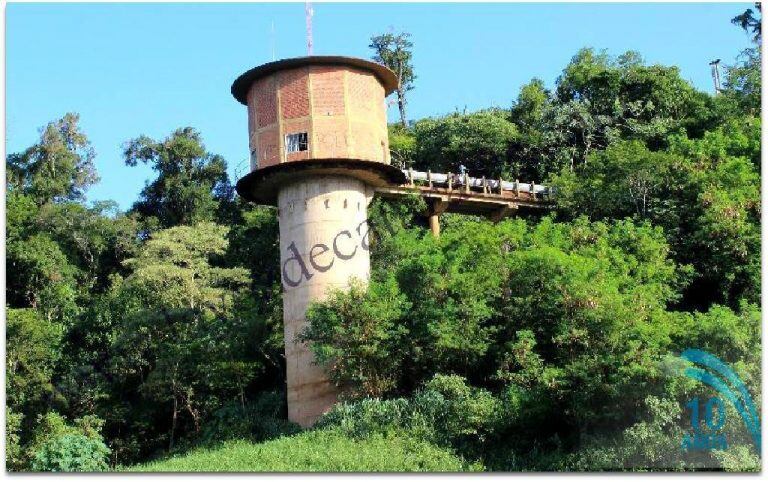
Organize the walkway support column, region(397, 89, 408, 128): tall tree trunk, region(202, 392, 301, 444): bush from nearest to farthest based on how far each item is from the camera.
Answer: region(202, 392, 301, 444): bush < the walkway support column < region(397, 89, 408, 128): tall tree trunk

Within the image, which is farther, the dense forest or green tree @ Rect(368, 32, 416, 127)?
green tree @ Rect(368, 32, 416, 127)

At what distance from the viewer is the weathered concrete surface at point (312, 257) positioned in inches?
944

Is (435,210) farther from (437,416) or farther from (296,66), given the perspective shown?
(437,416)

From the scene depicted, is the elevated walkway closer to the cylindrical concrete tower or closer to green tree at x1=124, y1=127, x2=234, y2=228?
the cylindrical concrete tower

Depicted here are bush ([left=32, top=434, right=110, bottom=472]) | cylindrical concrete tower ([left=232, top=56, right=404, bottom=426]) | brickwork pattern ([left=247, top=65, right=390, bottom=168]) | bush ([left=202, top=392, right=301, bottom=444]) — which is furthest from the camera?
brickwork pattern ([left=247, top=65, right=390, bottom=168])

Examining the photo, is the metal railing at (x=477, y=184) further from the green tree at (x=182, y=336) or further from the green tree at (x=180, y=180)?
the green tree at (x=180, y=180)

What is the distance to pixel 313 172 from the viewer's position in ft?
80.7

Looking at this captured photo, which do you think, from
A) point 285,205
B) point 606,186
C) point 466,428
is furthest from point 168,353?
point 606,186

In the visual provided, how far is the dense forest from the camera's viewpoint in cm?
2052

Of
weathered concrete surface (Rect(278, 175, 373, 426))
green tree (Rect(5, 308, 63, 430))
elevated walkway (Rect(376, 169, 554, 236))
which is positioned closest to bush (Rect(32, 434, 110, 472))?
green tree (Rect(5, 308, 63, 430))

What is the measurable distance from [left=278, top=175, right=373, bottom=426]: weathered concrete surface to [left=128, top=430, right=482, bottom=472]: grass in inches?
81.6

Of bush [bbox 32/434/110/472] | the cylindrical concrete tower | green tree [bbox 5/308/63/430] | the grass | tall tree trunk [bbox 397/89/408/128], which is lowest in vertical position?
the grass

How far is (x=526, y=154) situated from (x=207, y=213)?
35.5 ft

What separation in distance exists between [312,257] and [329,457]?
579 cm
